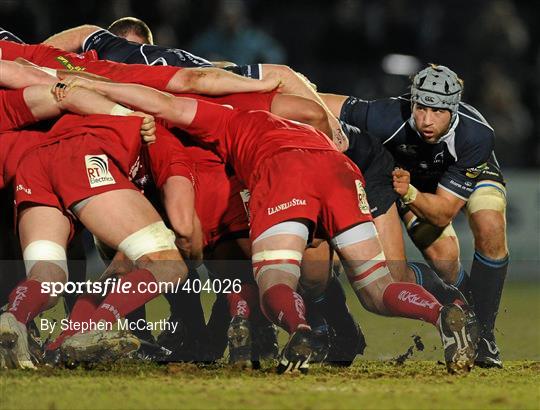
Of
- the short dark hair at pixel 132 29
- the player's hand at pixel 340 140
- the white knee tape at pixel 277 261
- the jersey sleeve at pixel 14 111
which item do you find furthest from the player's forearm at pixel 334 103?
the jersey sleeve at pixel 14 111

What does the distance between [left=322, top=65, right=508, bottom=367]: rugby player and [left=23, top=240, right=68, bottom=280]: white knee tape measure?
222 centimetres

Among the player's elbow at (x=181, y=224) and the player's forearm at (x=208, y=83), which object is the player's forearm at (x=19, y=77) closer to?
the player's forearm at (x=208, y=83)

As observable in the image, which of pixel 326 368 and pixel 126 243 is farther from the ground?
pixel 126 243

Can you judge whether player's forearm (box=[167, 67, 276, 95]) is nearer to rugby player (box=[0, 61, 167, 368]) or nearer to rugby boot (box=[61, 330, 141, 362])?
rugby player (box=[0, 61, 167, 368])

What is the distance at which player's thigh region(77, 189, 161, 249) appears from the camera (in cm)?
621

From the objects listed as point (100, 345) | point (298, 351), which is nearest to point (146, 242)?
point (100, 345)

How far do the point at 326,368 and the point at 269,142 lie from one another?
53.2 inches

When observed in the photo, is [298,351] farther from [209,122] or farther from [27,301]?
[209,122]

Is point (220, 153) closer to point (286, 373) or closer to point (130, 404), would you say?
point (286, 373)

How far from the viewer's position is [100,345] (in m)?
5.78

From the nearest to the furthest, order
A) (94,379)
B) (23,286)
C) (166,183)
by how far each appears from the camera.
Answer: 1. (94,379)
2. (23,286)
3. (166,183)

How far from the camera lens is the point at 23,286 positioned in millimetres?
6211

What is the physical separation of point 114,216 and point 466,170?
2.60 meters

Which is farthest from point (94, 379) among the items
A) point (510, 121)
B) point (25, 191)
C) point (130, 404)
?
point (510, 121)
